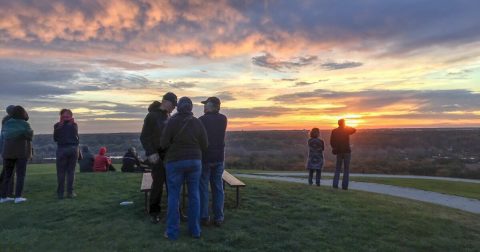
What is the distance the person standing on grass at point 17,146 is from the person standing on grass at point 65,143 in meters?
0.65

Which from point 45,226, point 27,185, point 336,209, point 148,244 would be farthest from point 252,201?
point 27,185

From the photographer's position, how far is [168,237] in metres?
7.10

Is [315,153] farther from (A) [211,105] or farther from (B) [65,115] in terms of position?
(B) [65,115]

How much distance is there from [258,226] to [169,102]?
2760 mm

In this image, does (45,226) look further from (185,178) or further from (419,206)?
(419,206)

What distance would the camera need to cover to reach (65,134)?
33.6 ft

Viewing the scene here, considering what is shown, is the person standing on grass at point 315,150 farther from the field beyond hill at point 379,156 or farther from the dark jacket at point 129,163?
the field beyond hill at point 379,156

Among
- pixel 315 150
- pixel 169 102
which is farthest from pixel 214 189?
pixel 315 150

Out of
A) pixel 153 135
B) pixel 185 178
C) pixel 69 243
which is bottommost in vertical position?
pixel 69 243

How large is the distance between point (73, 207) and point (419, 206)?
28.0 ft

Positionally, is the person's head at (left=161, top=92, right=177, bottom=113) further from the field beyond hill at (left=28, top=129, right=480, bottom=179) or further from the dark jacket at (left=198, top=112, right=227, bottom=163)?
the field beyond hill at (left=28, top=129, right=480, bottom=179)

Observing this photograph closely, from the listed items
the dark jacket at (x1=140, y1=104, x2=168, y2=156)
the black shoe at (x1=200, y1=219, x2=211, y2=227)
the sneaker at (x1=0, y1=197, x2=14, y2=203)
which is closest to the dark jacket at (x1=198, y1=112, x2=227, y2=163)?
the dark jacket at (x1=140, y1=104, x2=168, y2=156)

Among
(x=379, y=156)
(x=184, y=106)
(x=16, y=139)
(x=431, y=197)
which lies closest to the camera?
(x=184, y=106)

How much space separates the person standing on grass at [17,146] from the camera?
9953mm
